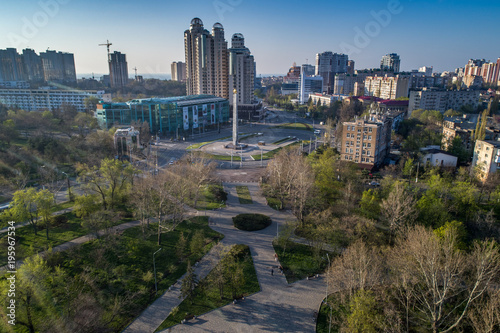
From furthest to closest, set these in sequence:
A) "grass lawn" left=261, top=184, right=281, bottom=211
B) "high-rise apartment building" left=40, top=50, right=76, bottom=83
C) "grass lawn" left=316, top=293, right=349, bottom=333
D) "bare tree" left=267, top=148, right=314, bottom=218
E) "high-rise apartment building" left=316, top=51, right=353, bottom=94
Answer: "high-rise apartment building" left=316, top=51, right=353, bottom=94
"high-rise apartment building" left=40, top=50, right=76, bottom=83
"grass lawn" left=261, top=184, right=281, bottom=211
"bare tree" left=267, top=148, right=314, bottom=218
"grass lawn" left=316, top=293, right=349, bottom=333

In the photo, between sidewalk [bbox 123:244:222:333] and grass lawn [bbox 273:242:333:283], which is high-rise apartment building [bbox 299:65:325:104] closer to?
grass lawn [bbox 273:242:333:283]

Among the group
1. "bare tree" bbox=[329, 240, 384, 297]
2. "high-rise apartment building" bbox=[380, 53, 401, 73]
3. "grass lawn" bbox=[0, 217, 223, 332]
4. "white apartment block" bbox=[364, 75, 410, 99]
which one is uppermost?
"high-rise apartment building" bbox=[380, 53, 401, 73]

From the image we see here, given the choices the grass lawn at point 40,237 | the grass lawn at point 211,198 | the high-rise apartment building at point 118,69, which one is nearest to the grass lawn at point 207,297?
the grass lawn at point 211,198

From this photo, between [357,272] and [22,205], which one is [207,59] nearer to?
[22,205]

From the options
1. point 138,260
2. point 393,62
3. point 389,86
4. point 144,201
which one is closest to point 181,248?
point 138,260

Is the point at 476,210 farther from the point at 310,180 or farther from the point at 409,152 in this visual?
the point at 409,152

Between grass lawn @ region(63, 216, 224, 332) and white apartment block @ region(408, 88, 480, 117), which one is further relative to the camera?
white apartment block @ region(408, 88, 480, 117)

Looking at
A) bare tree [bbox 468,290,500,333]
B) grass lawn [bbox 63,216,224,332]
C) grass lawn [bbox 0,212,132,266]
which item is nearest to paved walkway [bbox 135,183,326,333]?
grass lawn [bbox 63,216,224,332]
